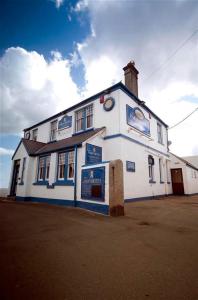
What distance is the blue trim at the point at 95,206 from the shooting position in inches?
288

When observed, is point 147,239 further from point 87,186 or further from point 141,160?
point 141,160

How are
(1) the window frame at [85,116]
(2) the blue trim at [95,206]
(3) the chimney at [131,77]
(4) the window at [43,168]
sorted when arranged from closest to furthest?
(2) the blue trim at [95,206]
(4) the window at [43,168]
(1) the window frame at [85,116]
(3) the chimney at [131,77]

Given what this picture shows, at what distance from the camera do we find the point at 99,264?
9.52 feet

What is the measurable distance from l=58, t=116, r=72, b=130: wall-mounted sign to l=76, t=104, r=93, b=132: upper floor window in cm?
93

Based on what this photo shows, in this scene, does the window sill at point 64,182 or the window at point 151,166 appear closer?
the window sill at point 64,182

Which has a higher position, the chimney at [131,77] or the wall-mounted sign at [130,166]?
the chimney at [131,77]

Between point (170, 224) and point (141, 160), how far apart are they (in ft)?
26.7

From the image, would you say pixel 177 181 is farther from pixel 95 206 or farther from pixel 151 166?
pixel 95 206

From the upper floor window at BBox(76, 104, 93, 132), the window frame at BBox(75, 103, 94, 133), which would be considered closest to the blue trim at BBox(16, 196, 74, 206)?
the window frame at BBox(75, 103, 94, 133)

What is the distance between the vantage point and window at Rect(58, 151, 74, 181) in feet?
36.1

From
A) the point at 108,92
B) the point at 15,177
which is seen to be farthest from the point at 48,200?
the point at 108,92

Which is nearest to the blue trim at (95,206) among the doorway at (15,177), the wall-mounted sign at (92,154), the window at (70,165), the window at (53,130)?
the window at (70,165)

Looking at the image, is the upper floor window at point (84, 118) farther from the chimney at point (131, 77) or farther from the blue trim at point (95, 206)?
the blue trim at point (95, 206)

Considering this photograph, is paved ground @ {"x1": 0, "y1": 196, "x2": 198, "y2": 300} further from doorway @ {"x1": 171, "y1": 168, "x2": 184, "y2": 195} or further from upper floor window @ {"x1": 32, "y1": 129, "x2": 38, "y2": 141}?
upper floor window @ {"x1": 32, "y1": 129, "x2": 38, "y2": 141}
